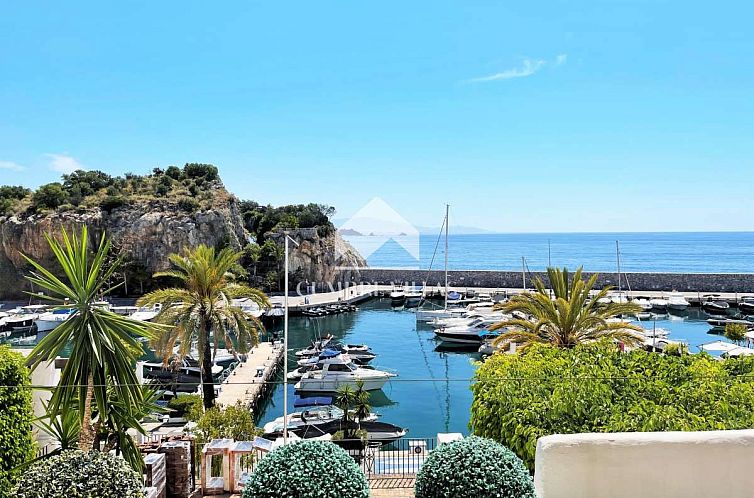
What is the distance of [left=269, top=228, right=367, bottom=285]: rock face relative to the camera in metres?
63.7

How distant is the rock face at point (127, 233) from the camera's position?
2303 inches

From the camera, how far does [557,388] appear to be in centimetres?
711

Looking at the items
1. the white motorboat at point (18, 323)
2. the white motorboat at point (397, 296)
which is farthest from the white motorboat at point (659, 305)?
the white motorboat at point (18, 323)

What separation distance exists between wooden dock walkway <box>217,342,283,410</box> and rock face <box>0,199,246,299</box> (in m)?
30.3

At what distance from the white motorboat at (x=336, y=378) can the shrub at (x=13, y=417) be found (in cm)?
1913

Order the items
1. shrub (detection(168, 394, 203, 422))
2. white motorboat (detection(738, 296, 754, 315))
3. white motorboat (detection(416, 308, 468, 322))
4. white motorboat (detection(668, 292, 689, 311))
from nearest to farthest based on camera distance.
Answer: shrub (detection(168, 394, 203, 422)), white motorboat (detection(416, 308, 468, 322)), white motorboat (detection(738, 296, 754, 315)), white motorboat (detection(668, 292, 689, 311))

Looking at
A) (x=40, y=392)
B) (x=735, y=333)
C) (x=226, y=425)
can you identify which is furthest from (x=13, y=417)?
(x=735, y=333)

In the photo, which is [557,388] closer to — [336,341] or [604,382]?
[604,382]

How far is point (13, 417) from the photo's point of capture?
6387 mm

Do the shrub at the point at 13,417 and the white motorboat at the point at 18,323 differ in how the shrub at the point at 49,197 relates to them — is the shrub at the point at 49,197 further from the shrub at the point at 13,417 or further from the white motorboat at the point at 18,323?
the shrub at the point at 13,417

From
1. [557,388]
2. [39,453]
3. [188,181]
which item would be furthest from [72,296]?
[188,181]

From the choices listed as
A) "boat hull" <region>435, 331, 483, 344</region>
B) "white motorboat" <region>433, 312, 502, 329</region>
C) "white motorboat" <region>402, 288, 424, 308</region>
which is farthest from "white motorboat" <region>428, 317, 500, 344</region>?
"white motorboat" <region>402, 288, 424, 308</region>

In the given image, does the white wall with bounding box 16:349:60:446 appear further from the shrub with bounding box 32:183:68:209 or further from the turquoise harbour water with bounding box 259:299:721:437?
the shrub with bounding box 32:183:68:209

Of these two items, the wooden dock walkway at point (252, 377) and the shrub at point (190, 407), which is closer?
the shrub at point (190, 407)
